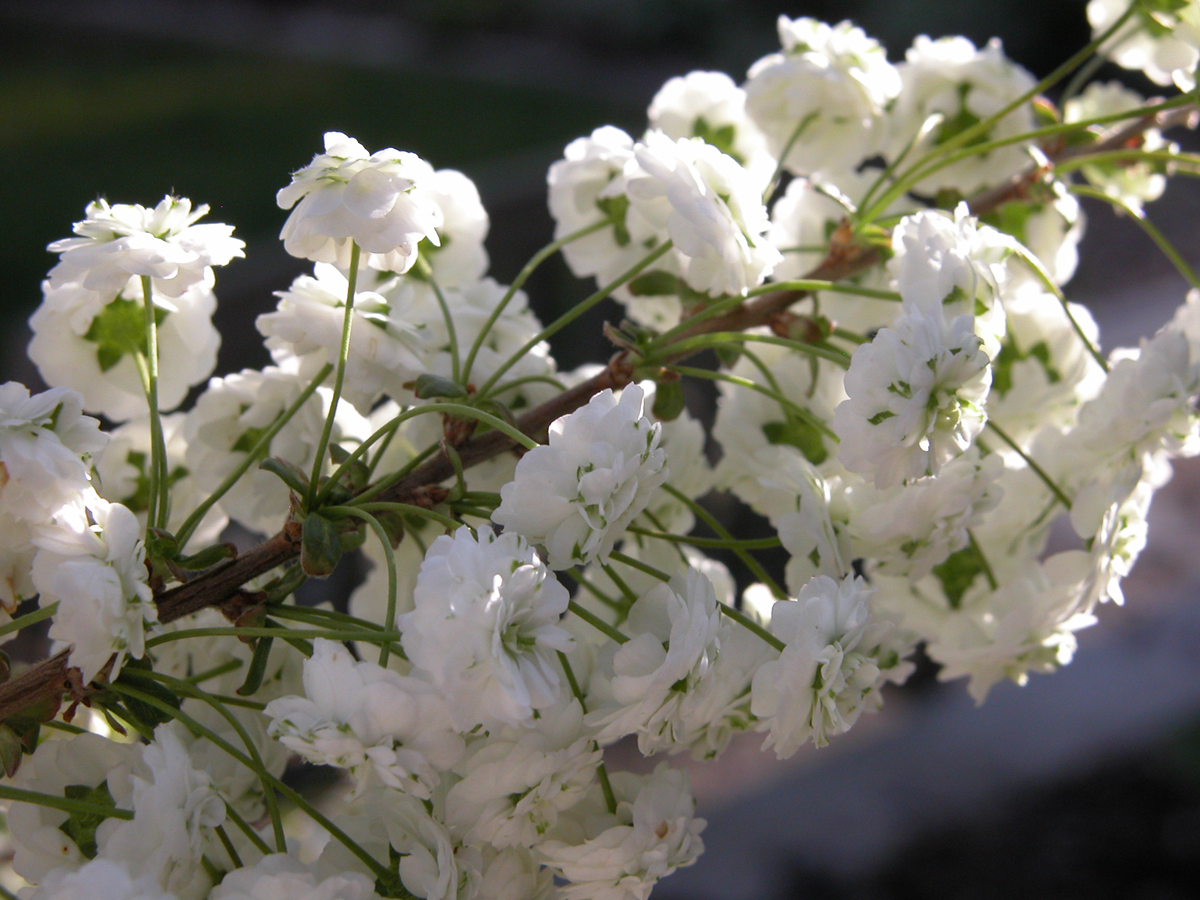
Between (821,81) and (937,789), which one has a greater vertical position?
(821,81)

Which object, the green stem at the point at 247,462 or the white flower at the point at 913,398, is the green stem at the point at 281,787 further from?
the white flower at the point at 913,398

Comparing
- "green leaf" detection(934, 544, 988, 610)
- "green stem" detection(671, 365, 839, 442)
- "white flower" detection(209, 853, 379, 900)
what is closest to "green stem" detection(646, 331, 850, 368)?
"green stem" detection(671, 365, 839, 442)

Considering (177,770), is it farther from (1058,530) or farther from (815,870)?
(1058,530)

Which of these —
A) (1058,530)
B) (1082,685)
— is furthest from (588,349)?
(1082,685)

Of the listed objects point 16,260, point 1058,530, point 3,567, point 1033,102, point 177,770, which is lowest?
point 1058,530

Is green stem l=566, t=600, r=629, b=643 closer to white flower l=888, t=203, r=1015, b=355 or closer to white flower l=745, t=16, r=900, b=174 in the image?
white flower l=888, t=203, r=1015, b=355
